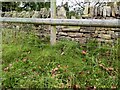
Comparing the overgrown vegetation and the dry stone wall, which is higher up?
the dry stone wall

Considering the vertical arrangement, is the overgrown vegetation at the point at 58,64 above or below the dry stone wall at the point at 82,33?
below

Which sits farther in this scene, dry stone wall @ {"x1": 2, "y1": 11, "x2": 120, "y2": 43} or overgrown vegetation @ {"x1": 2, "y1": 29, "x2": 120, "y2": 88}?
dry stone wall @ {"x1": 2, "y1": 11, "x2": 120, "y2": 43}

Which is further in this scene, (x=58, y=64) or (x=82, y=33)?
(x=82, y=33)

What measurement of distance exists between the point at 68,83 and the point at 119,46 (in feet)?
3.27

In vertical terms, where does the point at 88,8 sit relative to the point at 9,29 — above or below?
above

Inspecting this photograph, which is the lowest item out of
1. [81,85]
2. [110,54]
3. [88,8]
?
[81,85]

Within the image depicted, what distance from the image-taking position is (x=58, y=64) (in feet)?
10.3

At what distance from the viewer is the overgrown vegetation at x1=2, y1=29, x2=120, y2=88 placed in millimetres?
2744

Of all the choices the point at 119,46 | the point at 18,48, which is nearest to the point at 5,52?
the point at 18,48

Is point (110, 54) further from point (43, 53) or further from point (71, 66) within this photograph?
point (43, 53)

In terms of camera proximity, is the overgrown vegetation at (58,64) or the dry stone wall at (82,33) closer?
the overgrown vegetation at (58,64)

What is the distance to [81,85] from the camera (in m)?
2.70

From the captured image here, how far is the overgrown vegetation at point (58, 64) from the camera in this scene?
9.00 feet

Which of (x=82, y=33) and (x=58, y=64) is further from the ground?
(x=82, y=33)
